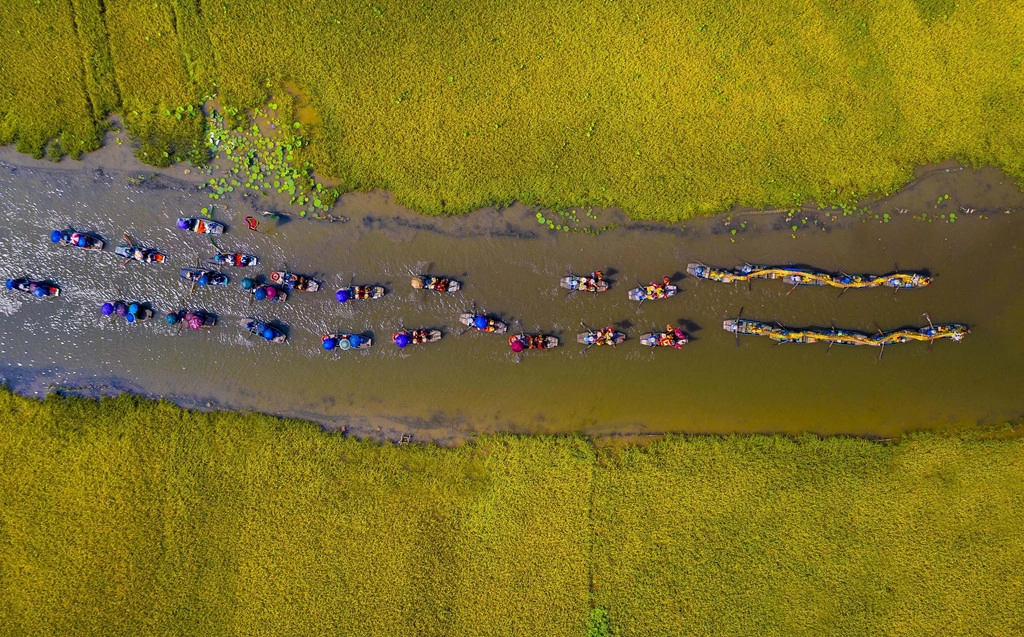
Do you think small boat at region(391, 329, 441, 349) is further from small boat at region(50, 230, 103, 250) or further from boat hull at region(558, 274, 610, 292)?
small boat at region(50, 230, 103, 250)

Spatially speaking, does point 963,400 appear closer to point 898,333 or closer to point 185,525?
point 898,333

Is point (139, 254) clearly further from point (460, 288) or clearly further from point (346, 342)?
point (460, 288)

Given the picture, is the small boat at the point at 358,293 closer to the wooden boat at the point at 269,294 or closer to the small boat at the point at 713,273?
the wooden boat at the point at 269,294

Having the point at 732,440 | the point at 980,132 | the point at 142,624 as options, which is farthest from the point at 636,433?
the point at 142,624

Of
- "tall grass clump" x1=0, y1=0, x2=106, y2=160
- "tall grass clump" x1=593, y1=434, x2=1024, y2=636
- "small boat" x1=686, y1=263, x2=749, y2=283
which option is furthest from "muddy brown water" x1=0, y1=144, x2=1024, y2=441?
"tall grass clump" x1=593, y1=434, x2=1024, y2=636

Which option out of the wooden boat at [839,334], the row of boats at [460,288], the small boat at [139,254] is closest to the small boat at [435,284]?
the row of boats at [460,288]

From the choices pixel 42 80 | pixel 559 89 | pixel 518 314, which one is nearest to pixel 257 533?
pixel 518 314
